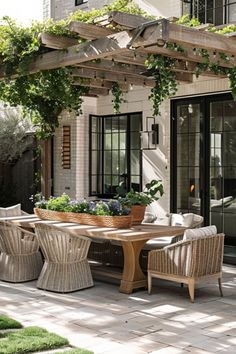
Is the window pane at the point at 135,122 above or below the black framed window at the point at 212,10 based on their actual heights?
below

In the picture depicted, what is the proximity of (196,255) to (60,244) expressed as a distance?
1.64 metres

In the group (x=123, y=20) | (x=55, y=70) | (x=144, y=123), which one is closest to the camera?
(x=123, y=20)

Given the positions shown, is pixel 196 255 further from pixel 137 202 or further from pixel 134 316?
pixel 137 202

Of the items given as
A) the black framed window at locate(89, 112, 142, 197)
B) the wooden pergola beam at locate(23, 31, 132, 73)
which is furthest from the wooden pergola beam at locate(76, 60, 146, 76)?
the black framed window at locate(89, 112, 142, 197)

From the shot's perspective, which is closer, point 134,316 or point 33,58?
point 134,316

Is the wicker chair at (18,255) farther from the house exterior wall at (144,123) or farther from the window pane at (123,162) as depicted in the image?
the window pane at (123,162)

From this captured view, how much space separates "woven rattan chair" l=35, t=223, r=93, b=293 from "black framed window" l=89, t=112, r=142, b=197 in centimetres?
419

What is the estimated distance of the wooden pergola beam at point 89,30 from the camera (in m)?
5.81

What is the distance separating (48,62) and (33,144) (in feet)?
19.5

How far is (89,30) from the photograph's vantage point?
5934 mm

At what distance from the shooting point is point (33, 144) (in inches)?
501

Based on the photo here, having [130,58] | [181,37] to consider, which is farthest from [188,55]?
[181,37]

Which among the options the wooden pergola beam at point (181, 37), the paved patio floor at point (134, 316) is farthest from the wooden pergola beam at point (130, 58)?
the paved patio floor at point (134, 316)

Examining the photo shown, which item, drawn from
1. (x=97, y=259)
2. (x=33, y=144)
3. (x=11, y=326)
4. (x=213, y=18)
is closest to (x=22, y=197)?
(x=33, y=144)
